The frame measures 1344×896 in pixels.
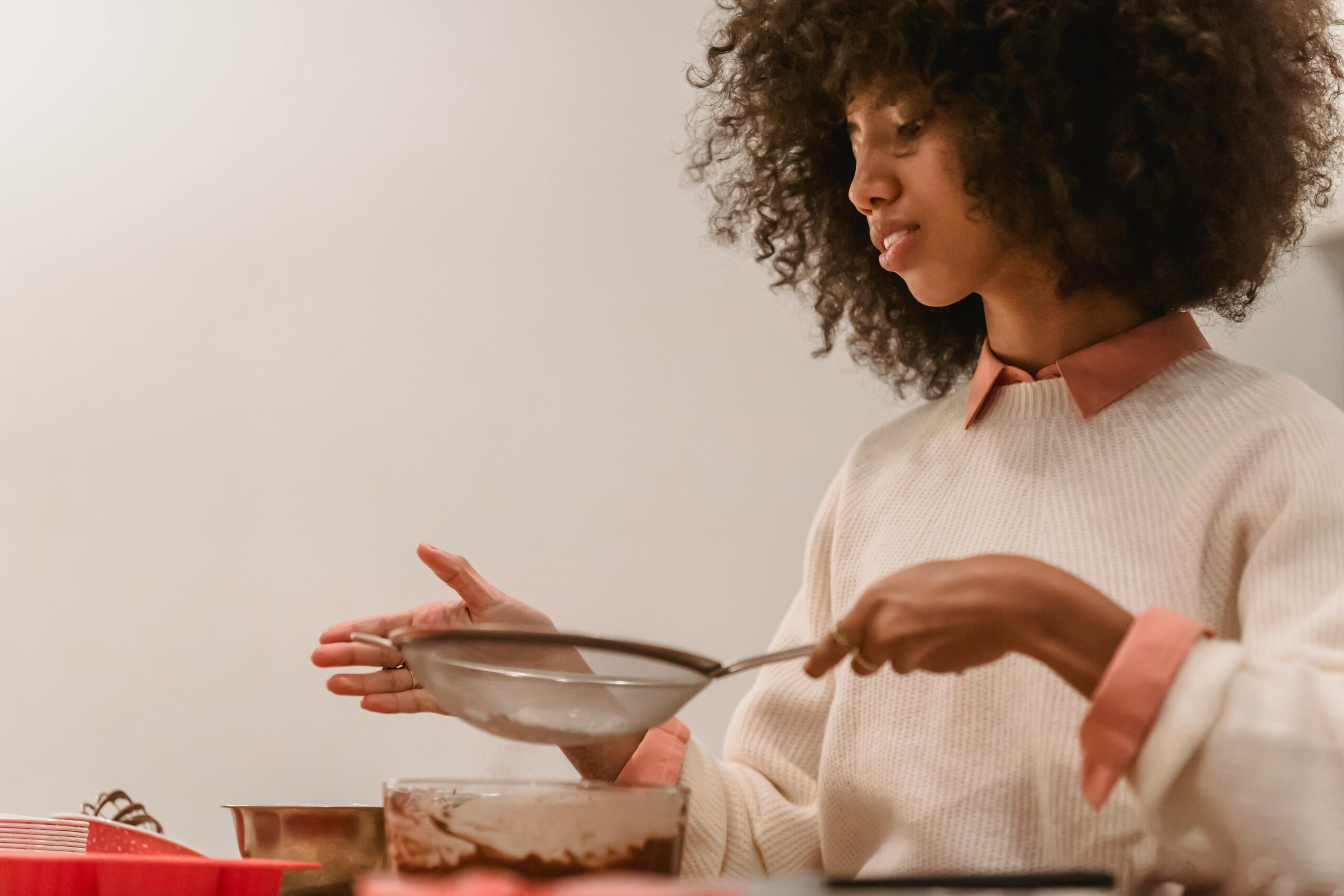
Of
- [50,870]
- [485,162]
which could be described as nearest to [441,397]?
[485,162]

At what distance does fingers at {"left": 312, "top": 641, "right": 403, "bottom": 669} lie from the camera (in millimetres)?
910

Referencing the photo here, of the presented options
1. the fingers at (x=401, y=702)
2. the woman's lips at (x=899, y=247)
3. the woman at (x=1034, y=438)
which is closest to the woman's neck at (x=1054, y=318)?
the woman at (x=1034, y=438)

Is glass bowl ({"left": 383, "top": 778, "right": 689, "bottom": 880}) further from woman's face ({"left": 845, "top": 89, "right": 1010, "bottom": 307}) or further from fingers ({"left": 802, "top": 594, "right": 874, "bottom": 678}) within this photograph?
woman's face ({"left": 845, "top": 89, "right": 1010, "bottom": 307})

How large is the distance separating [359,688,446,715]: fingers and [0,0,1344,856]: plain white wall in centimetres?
74

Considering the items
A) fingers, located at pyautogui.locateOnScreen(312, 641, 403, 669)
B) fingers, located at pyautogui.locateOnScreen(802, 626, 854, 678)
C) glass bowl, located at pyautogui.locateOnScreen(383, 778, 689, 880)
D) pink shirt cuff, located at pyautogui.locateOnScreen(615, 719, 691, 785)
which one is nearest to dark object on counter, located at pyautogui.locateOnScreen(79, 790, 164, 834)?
fingers, located at pyautogui.locateOnScreen(312, 641, 403, 669)

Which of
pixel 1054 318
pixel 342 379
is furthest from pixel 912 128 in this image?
pixel 342 379

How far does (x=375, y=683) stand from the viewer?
904mm

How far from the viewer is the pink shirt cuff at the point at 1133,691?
575 millimetres

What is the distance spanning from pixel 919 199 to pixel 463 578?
47 cm

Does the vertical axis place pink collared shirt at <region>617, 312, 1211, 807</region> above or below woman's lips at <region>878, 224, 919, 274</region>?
below

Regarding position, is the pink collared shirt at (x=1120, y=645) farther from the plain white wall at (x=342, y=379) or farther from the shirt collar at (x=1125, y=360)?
the plain white wall at (x=342, y=379)

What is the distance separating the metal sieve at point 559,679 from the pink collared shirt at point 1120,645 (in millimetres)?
164

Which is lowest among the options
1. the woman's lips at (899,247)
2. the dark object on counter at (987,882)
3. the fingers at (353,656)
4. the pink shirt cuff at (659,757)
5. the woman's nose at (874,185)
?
the pink shirt cuff at (659,757)

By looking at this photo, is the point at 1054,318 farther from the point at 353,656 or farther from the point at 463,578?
the point at 353,656
